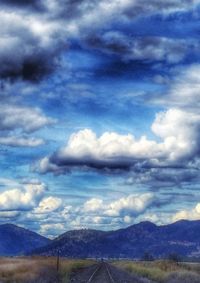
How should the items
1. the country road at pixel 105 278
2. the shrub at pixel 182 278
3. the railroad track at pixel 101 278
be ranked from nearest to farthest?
the railroad track at pixel 101 278
the country road at pixel 105 278
the shrub at pixel 182 278

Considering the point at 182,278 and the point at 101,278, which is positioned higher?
the point at 101,278

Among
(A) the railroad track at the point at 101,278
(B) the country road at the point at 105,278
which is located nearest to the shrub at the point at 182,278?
(B) the country road at the point at 105,278

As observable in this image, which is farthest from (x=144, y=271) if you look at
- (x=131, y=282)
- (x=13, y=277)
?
(x=13, y=277)

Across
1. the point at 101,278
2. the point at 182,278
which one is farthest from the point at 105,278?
the point at 182,278

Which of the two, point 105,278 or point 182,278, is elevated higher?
point 105,278

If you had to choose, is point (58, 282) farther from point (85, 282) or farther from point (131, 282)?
point (131, 282)

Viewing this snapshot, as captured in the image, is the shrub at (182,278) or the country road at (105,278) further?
the shrub at (182,278)

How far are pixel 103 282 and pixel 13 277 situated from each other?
6.66m

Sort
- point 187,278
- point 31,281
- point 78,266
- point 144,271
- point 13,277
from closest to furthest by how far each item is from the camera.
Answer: point 31,281 → point 13,277 → point 187,278 → point 144,271 → point 78,266

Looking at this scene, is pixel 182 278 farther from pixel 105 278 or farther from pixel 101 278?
pixel 101 278

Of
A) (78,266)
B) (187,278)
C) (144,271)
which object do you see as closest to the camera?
(187,278)

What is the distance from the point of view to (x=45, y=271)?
179 ft

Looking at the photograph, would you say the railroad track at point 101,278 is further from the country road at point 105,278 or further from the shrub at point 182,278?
the shrub at point 182,278

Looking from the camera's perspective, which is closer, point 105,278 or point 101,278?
point 105,278
